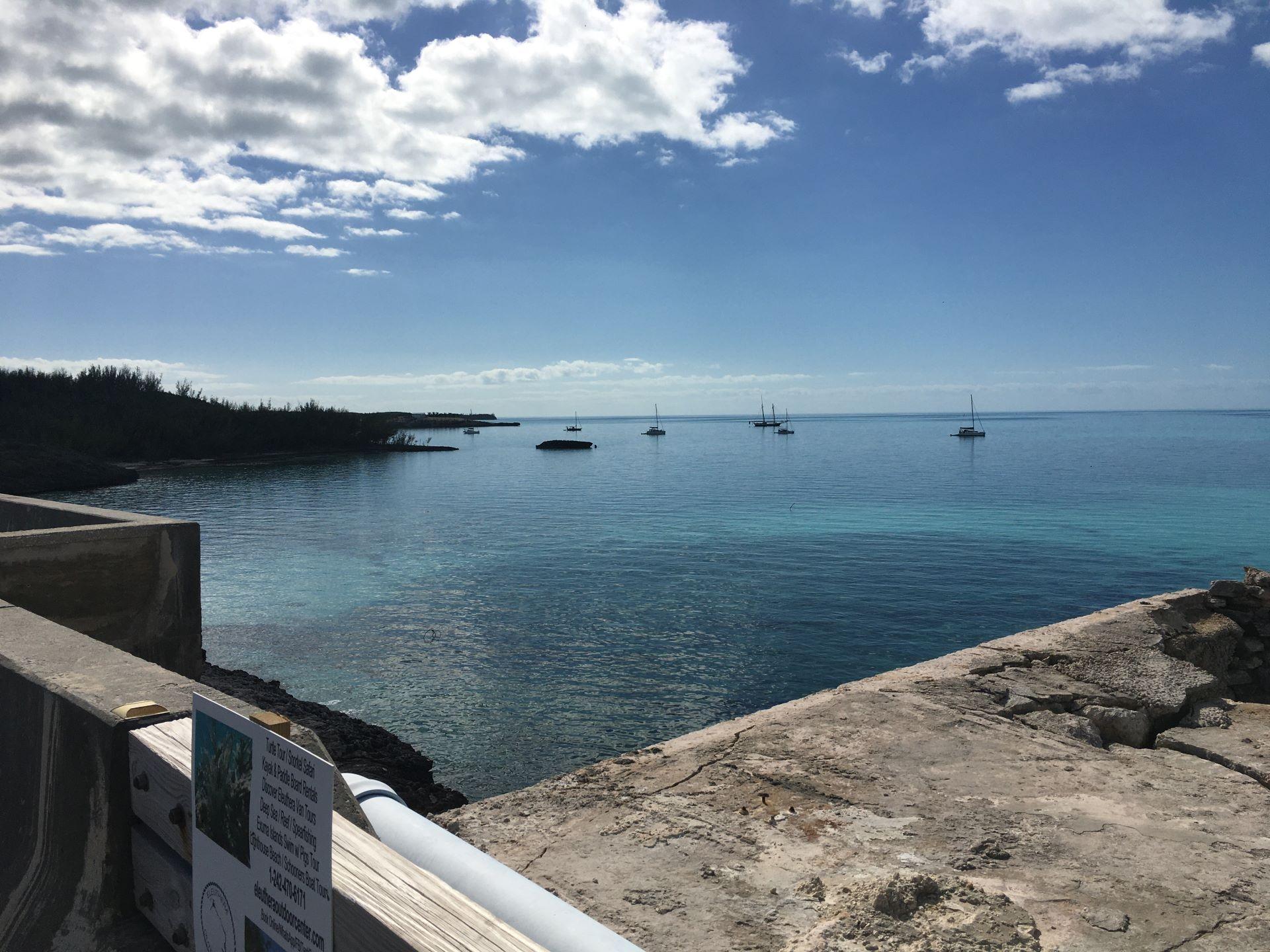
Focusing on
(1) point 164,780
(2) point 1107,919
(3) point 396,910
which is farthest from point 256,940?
(2) point 1107,919

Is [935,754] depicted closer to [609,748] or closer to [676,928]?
[676,928]

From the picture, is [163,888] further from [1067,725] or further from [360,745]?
[360,745]

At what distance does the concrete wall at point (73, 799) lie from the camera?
7.09 feet

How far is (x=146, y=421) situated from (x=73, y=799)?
87.2m

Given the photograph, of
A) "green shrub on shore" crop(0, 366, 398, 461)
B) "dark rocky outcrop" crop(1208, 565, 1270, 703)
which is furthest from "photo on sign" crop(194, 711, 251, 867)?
"green shrub on shore" crop(0, 366, 398, 461)

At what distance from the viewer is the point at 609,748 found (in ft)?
37.8

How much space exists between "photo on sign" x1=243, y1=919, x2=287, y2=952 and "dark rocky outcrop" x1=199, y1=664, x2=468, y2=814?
772cm

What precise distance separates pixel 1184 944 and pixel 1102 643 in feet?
14.5

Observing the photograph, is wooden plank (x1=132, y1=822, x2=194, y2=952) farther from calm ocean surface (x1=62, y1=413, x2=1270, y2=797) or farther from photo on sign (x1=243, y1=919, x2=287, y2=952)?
calm ocean surface (x1=62, y1=413, x2=1270, y2=797)

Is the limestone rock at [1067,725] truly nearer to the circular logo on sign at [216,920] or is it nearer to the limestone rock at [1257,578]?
the limestone rock at [1257,578]

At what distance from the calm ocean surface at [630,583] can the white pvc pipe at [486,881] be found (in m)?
8.46

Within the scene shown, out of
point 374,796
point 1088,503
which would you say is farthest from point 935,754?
point 1088,503

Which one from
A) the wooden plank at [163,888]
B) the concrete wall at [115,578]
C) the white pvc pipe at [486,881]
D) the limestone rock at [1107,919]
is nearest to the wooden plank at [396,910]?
the white pvc pipe at [486,881]

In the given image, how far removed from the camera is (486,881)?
→ 217cm
